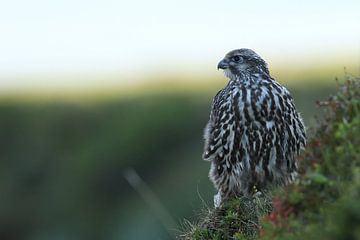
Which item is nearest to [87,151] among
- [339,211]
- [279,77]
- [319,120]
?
[279,77]

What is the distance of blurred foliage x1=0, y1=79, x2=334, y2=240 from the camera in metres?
14.9

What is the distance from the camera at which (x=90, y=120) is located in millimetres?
17344

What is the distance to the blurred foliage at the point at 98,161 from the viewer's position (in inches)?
587

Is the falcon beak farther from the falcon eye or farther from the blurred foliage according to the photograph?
the blurred foliage

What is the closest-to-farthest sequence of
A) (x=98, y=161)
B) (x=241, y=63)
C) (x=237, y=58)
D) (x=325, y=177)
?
(x=325, y=177), (x=241, y=63), (x=237, y=58), (x=98, y=161)

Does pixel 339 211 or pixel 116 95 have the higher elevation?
pixel 339 211

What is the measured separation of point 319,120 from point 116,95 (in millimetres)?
12894

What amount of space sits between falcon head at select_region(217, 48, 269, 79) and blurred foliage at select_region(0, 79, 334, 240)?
5258 mm

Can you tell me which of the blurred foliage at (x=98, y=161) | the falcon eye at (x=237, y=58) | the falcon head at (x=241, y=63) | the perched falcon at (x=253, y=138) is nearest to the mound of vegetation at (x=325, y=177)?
the perched falcon at (x=253, y=138)

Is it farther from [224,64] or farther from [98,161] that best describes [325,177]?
[98,161]

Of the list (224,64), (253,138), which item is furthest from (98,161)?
(253,138)

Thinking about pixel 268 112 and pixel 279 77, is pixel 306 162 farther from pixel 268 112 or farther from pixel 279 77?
pixel 279 77

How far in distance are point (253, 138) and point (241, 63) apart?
3.34ft

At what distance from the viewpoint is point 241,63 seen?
8.47 m
